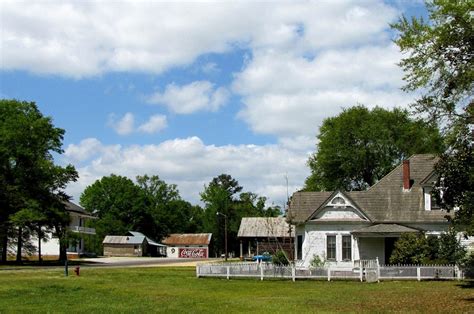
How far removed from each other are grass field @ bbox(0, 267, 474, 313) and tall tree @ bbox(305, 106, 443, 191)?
39.9 meters

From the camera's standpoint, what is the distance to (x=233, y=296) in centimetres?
2470

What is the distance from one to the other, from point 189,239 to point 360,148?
200 feet

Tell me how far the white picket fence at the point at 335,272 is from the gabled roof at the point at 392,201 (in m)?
8.25

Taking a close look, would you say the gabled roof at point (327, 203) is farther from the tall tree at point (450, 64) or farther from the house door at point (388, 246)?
the tall tree at point (450, 64)

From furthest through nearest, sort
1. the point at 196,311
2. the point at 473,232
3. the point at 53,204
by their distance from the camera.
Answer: the point at 53,204, the point at 473,232, the point at 196,311

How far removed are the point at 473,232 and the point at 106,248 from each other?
314ft

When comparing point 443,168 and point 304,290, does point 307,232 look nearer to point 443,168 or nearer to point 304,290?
point 304,290

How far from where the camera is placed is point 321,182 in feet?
242

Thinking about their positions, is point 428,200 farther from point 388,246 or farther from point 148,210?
point 148,210

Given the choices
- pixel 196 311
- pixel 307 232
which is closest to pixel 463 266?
pixel 307 232

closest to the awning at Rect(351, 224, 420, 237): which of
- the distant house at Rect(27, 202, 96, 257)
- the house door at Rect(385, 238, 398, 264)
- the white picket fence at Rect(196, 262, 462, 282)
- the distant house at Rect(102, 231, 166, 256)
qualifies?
the house door at Rect(385, 238, 398, 264)

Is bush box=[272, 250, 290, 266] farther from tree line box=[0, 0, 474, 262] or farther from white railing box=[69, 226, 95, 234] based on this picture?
white railing box=[69, 226, 95, 234]

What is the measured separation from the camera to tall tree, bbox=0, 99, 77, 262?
5819cm

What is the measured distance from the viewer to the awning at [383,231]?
3994 centimetres
